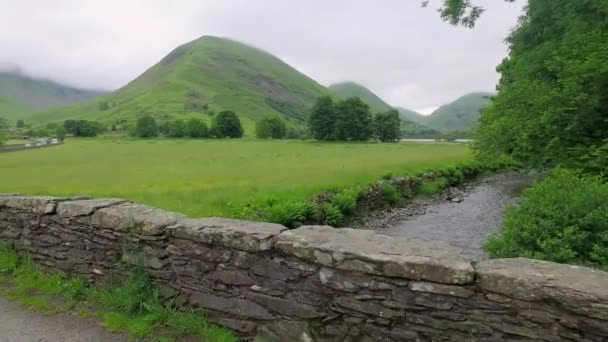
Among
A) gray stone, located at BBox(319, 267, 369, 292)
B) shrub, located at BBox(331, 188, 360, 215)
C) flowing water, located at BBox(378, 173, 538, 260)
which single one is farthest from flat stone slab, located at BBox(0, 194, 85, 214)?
shrub, located at BBox(331, 188, 360, 215)

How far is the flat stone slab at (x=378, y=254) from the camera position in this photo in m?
3.76

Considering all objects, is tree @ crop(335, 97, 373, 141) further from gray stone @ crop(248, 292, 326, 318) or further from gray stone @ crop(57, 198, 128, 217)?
gray stone @ crop(248, 292, 326, 318)

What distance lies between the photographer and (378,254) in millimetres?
4066

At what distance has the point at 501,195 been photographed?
23188 millimetres

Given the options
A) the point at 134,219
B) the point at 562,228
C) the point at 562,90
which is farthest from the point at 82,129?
the point at 562,228

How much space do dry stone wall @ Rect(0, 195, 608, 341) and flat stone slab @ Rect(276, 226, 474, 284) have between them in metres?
0.01

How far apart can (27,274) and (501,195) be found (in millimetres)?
23514

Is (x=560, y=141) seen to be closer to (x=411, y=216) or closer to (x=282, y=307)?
(x=411, y=216)

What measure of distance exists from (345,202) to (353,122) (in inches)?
2653

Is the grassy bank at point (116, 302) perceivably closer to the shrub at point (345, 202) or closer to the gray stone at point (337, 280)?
the gray stone at point (337, 280)

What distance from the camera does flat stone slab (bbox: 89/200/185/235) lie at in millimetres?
5449

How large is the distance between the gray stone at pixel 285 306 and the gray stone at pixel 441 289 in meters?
1.15

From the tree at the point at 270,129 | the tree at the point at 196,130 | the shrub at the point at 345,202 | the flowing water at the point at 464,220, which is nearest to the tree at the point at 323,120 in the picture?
the tree at the point at 270,129

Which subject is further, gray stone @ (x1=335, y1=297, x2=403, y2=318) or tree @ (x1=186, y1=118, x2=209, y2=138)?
tree @ (x1=186, y1=118, x2=209, y2=138)
